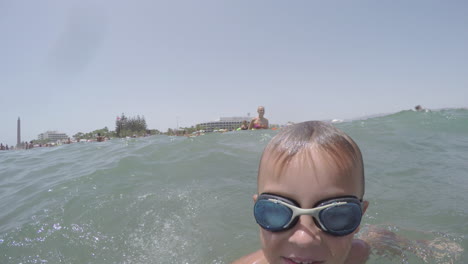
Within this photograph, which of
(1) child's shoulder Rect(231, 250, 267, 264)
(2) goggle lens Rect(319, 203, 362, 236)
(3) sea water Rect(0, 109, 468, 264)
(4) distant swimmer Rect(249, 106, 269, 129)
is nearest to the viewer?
(2) goggle lens Rect(319, 203, 362, 236)

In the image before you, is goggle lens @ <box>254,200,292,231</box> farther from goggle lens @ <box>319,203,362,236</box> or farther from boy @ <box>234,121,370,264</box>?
goggle lens @ <box>319,203,362,236</box>

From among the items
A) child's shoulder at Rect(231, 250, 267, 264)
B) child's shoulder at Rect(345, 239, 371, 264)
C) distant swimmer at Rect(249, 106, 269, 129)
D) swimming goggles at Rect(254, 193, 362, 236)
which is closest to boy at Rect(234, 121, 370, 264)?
swimming goggles at Rect(254, 193, 362, 236)

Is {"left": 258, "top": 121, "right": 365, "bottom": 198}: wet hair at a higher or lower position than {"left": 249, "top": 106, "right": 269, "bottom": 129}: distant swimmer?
lower

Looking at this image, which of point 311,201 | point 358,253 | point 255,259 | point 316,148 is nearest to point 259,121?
Answer: point 358,253

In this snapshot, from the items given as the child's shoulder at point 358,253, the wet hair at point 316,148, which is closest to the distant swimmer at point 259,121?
the child's shoulder at point 358,253

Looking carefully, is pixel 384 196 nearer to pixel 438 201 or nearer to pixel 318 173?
pixel 438 201

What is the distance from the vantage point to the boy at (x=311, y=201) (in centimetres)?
116

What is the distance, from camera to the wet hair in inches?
49.3

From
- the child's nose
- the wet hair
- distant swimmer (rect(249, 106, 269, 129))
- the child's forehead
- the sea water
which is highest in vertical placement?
distant swimmer (rect(249, 106, 269, 129))

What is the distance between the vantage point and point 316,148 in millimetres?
1271

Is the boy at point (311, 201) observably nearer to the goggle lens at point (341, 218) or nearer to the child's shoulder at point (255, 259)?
the goggle lens at point (341, 218)

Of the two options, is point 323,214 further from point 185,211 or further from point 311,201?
point 185,211

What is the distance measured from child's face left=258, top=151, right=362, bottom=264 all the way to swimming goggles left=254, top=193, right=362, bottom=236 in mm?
23

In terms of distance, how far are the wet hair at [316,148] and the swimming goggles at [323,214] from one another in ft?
0.41
